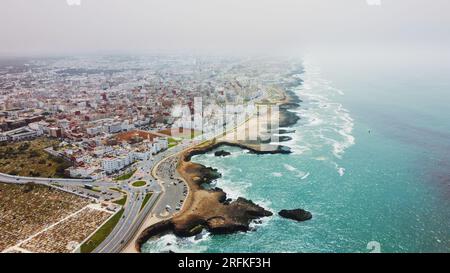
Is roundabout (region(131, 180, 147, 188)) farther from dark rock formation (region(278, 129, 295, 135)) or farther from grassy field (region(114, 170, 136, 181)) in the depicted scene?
dark rock formation (region(278, 129, 295, 135))

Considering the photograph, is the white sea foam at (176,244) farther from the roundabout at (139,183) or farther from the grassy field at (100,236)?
the roundabout at (139,183)

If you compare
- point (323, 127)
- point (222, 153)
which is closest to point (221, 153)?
point (222, 153)

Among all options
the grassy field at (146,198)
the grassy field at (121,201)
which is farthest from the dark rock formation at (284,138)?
the grassy field at (121,201)

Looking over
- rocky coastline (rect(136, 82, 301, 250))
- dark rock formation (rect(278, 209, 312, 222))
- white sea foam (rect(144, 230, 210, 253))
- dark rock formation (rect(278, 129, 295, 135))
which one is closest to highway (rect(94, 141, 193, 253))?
rocky coastline (rect(136, 82, 301, 250))
